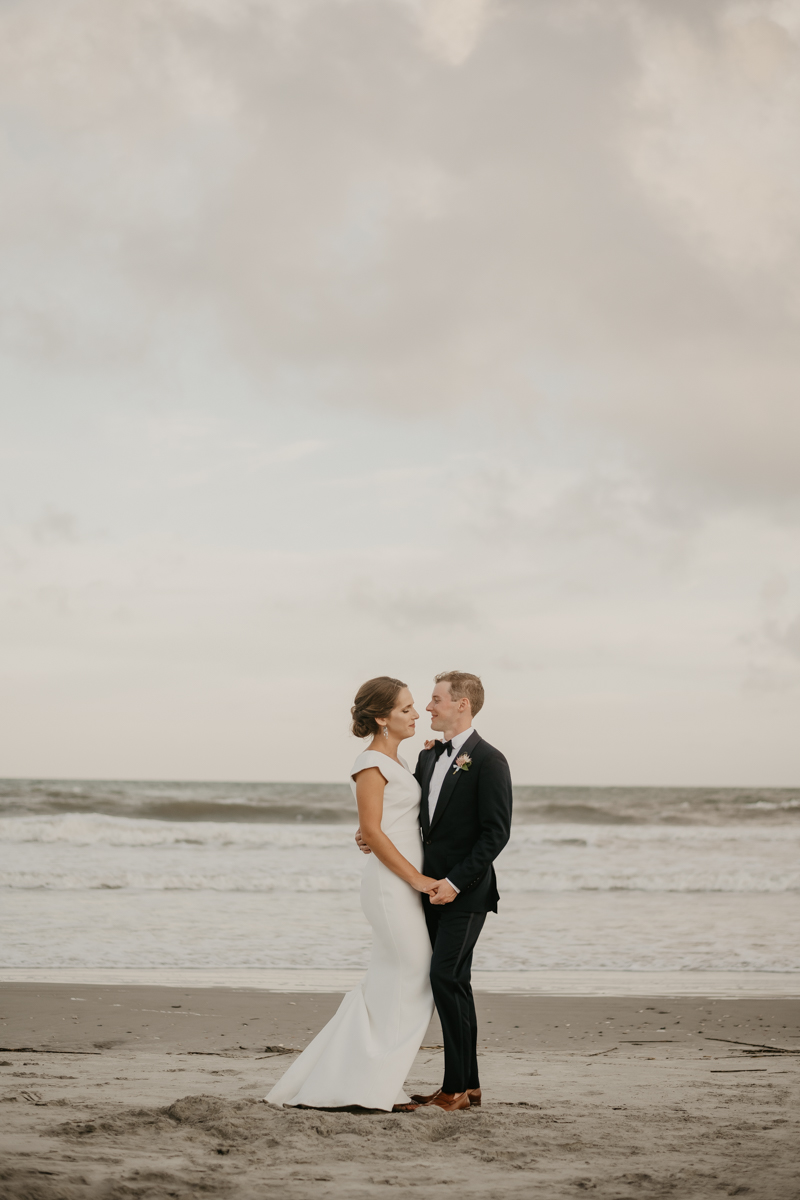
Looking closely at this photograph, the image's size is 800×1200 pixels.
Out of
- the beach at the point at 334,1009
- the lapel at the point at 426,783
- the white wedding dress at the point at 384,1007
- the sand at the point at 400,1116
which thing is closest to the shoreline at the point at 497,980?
the beach at the point at 334,1009

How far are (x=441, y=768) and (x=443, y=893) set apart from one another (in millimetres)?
545

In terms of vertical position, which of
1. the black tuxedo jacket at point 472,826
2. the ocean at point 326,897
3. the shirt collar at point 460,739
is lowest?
the ocean at point 326,897

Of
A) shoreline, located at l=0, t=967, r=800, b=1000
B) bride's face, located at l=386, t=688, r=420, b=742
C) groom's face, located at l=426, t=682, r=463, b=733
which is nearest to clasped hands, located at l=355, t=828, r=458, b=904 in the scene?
bride's face, located at l=386, t=688, r=420, b=742

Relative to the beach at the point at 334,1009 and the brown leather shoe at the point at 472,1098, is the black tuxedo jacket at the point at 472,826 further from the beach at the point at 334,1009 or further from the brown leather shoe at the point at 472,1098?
the beach at the point at 334,1009

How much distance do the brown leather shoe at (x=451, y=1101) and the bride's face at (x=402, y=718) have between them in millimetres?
1574

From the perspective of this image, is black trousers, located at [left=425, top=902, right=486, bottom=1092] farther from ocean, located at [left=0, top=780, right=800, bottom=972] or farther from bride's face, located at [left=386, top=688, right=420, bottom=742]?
ocean, located at [left=0, top=780, right=800, bottom=972]

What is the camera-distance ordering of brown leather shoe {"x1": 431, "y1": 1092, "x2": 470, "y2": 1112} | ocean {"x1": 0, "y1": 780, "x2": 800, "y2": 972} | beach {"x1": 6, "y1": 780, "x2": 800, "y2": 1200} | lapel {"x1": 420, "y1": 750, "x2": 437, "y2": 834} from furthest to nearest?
ocean {"x1": 0, "y1": 780, "x2": 800, "y2": 972}, lapel {"x1": 420, "y1": 750, "x2": 437, "y2": 834}, brown leather shoe {"x1": 431, "y1": 1092, "x2": 470, "y2": 1112}, beach {"x1": 6, "y1": 780, "x2": 800, "y2": 1200}

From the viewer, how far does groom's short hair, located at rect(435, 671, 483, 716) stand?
13.9ft

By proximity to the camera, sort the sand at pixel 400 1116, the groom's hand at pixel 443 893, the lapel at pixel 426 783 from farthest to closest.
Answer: the lapel at pixel 426 783 → the groom's hand at pixel 443 893 → the sand at pixel 400 1116

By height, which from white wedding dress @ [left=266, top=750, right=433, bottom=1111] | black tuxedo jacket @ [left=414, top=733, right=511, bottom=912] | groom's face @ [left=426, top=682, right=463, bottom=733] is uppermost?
groom's face @ [left=426, top=682, right=463, bottom=733]

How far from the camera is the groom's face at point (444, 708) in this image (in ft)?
13.8

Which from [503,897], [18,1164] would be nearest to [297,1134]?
[18,1164]

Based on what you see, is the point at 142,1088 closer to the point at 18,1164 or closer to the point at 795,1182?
the point at 18,1164

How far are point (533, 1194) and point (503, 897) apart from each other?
10490 millimetres
